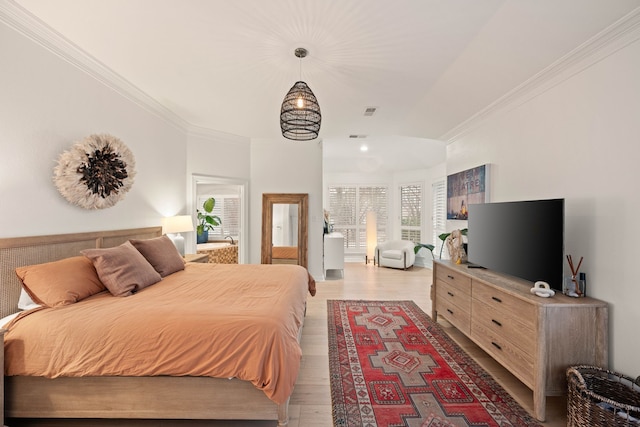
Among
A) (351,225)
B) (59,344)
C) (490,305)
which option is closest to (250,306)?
(59,344)

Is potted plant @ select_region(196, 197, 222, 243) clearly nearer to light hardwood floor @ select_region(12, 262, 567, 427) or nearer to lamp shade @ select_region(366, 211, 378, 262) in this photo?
light hardwood floor @ select_region(12, 262, 567, 427)

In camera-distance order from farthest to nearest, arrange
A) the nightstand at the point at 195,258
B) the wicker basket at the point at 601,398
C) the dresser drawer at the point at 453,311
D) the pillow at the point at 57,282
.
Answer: the nightstand at the point at 195,258 < the dresser drawer at the point at 453,311 < the pillow at the point at 57,282 < the wicker basket at the point at 601,398

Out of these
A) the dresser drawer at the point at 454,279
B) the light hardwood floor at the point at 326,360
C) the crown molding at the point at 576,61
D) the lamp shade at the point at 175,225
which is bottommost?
the light hardwood floor at the point at 326,360

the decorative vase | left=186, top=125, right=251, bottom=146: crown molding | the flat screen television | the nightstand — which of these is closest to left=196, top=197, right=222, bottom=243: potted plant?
the decorative vase

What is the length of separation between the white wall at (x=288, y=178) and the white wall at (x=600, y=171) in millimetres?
3642

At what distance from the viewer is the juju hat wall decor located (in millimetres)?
2590

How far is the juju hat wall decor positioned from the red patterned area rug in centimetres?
265

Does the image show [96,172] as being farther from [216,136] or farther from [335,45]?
[216,136]

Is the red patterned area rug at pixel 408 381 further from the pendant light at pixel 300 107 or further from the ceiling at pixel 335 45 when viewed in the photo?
the ceiling at pixel 335 45

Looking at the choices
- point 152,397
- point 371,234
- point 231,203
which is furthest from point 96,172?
point 371,234

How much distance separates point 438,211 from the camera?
23.3 feet

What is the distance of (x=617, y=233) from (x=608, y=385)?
97cm

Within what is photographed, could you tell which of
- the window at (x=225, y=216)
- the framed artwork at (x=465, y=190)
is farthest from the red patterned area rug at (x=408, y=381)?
the window at (x=225, y=216)

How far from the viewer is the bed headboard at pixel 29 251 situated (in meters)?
2.13
